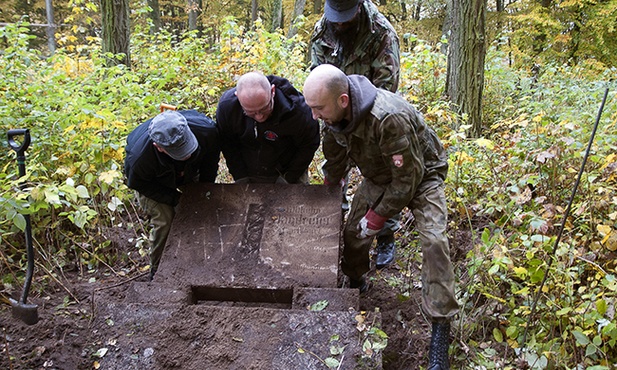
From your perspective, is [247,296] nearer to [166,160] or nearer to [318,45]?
[166,160]

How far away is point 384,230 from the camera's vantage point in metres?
4.11

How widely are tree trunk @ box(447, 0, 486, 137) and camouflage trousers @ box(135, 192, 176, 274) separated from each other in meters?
3.61

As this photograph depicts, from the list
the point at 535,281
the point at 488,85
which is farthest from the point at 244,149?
the point at 488,85

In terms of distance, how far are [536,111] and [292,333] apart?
370 cm

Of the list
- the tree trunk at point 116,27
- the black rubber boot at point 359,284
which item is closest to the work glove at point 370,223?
the black rubber boot at point 359,284

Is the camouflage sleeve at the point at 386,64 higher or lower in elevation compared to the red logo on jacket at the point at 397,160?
higher

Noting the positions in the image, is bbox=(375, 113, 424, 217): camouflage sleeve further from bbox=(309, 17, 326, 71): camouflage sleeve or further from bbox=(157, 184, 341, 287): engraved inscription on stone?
bbox=(309, 17, 326, 71): camouflage sleeve

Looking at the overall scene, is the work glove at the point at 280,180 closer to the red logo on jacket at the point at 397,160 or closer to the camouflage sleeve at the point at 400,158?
the camouflage sleeve at the point at 400,158

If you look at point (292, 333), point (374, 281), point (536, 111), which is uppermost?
point (536, 111)

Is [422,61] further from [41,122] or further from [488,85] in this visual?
[41,122]

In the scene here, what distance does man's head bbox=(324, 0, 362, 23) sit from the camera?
3691 millimetres

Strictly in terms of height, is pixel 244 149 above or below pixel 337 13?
below

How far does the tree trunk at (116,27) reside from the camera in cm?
707

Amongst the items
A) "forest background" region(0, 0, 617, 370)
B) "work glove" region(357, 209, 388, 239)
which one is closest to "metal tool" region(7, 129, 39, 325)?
"forest background" region(0, 0, 617, 370)
